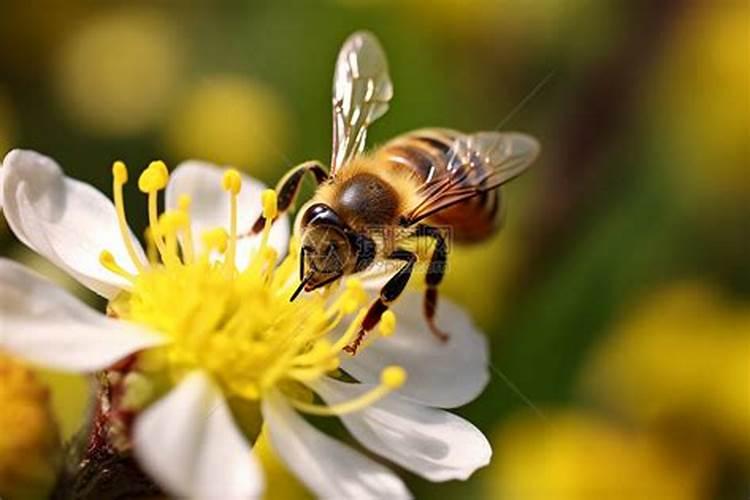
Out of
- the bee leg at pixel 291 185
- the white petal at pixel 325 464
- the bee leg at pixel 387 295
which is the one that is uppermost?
the bee leg at pixel 291 185

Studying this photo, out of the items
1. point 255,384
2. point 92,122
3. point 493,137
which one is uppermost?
point 493,137

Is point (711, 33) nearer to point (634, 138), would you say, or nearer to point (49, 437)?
point (634, 138)

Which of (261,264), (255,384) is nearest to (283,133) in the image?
(261,264)

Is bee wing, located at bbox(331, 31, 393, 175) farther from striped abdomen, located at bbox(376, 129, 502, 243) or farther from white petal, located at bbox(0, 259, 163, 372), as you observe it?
white petal, located at bbox(0, 259, 163, 372)

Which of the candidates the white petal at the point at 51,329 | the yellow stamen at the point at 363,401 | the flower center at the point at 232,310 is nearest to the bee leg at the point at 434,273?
the flower center at the point at 232,310

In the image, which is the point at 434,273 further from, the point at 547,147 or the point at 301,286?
the point at 547,147

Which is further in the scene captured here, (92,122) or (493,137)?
(92,122)

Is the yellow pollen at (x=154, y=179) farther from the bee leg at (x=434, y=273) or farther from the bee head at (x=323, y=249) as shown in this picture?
the bee leg at (x=434, y=273)
